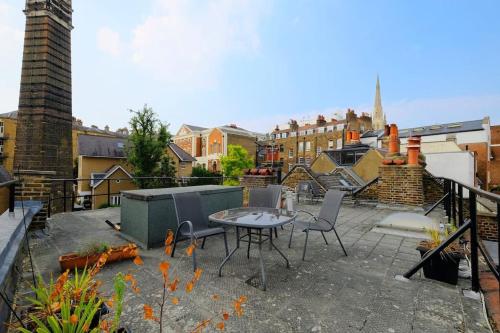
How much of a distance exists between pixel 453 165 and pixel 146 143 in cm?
2262

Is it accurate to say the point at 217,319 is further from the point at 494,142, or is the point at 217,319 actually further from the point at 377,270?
the point at 494,142

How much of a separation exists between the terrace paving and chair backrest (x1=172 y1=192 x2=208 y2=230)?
0.49m

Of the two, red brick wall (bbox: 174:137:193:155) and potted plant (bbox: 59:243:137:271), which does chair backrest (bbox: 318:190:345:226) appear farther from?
red brick wall (bbox: 174:137:193:155)

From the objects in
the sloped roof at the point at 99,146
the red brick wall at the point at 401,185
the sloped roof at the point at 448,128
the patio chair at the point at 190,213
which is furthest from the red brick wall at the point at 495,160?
the sloped roof at the point at 99,146

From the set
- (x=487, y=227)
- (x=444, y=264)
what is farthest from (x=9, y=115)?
(x=487, y=227)

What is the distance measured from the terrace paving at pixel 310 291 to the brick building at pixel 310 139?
131 feet

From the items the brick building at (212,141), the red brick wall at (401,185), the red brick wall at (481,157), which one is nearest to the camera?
the red brick wall at (401,185)

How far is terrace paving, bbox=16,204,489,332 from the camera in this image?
208 centimetres

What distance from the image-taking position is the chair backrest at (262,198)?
15.9 ft

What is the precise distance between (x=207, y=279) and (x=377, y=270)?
2.19 metres

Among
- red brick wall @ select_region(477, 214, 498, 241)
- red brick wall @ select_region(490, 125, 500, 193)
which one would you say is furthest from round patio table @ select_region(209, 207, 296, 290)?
red brick wall @ select_region(490, 125, 500, 193)

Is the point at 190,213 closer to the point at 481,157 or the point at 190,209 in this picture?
the point at 190,209

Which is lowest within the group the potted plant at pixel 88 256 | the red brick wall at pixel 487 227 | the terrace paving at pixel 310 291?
the red brick wall at pixel 487 227

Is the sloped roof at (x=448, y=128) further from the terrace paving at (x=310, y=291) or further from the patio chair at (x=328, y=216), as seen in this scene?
the terrace paving at (x=310, y=291)
